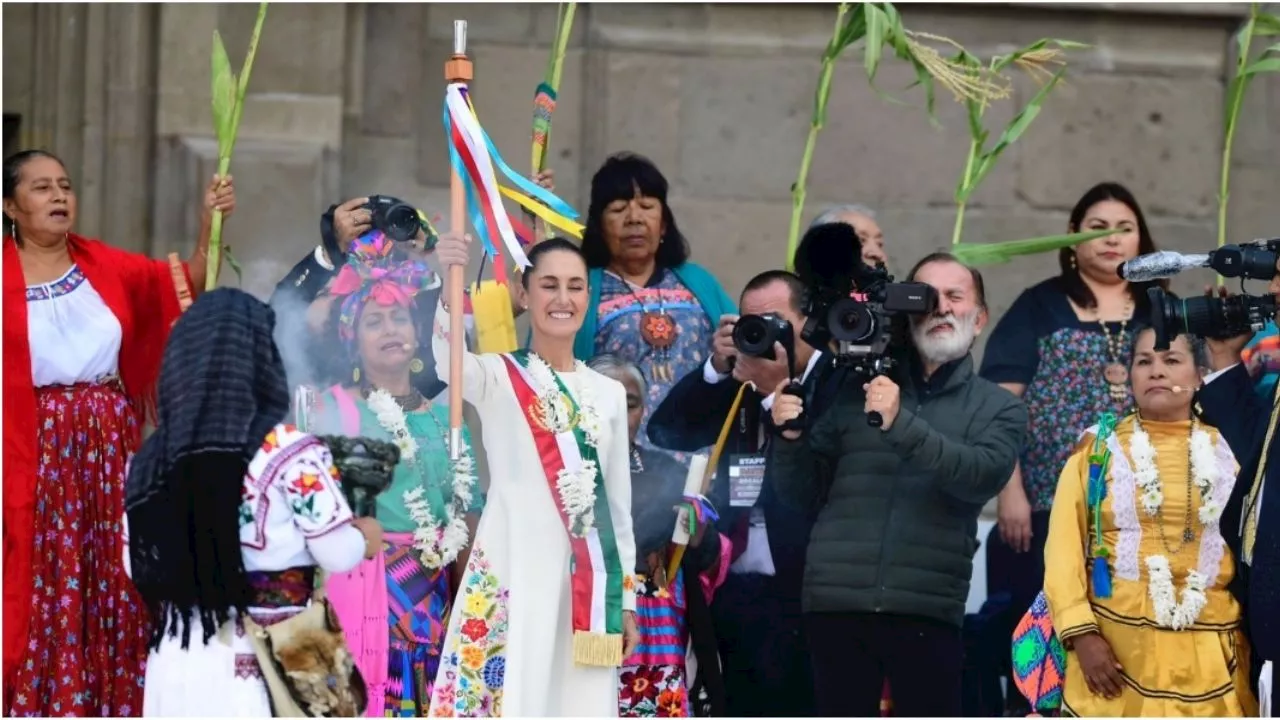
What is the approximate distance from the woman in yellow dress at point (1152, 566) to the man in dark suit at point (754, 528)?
893mm

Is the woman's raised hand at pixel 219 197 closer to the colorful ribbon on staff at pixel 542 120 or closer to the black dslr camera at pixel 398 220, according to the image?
the black dslr camera at pixel 398 220

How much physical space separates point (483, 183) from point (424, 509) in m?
1.00

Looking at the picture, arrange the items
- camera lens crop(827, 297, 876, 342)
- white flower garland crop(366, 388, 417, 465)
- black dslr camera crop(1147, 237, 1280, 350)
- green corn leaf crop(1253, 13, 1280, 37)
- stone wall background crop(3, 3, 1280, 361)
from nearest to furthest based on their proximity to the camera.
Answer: black dslr camera crop(1147, 237, 1280, 350)
camera lens crop(827, 297, 876, 342)
white flower garland crop(366, 388, 417, 465)
green corn leaf crop(1253, 13, 1280, 37)
stone wall background crop(3, 3, 1280, 361)

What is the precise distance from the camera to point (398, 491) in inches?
315

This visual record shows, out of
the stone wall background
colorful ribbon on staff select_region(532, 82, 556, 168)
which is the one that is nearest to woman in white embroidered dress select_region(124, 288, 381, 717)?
colorful ribbon on staff select_region(532, 82, 556, 168)

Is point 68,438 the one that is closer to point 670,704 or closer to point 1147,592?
point 670,704

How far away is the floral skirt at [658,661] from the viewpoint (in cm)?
805

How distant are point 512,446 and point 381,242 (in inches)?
35.5

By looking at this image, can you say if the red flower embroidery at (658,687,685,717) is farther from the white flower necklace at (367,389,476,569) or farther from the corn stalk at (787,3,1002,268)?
the corn stalk at (787,3,1002,268)

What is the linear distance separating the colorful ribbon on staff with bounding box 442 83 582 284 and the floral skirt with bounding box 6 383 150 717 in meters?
1.34

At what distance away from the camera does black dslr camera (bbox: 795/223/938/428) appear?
7.80m

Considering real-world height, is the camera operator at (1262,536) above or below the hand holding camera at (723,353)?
below

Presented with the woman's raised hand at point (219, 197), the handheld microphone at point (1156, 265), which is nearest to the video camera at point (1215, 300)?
the handheld microphone at point (1156, 265)

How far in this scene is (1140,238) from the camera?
8945 mm
